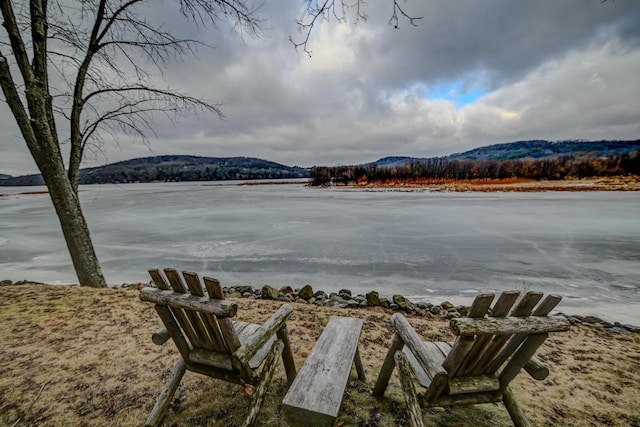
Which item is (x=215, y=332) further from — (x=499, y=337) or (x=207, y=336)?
(x=499, y=337)

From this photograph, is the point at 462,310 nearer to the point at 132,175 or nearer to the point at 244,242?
the point at 244,242

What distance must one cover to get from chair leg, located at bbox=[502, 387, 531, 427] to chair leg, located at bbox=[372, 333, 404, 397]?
0.82 meters

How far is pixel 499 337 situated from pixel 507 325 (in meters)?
0.18

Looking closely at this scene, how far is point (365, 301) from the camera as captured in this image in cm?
522

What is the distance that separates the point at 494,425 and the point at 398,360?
1065 mm

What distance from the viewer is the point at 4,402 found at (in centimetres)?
259

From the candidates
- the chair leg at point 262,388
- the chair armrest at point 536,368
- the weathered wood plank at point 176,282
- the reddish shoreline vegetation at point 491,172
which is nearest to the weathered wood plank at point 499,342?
the chair armrest at point 536,368

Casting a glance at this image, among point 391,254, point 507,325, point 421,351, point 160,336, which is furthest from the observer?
point 391,254

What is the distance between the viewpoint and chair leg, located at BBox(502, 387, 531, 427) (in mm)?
2125

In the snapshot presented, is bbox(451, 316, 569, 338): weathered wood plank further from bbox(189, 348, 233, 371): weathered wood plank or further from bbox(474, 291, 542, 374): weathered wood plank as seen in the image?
bbox(189, 348, 233, 371): weathered wood plank

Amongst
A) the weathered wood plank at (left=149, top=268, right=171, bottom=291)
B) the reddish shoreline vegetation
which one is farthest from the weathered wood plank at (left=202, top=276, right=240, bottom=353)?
the reddish shoreline vegetation

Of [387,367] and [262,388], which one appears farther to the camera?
[387,367]

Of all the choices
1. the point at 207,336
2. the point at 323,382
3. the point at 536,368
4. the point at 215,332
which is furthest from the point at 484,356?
the point at 207,336

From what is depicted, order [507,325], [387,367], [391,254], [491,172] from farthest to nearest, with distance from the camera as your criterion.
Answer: [491,172]
[391,254]
[387,367]
[507,325]
